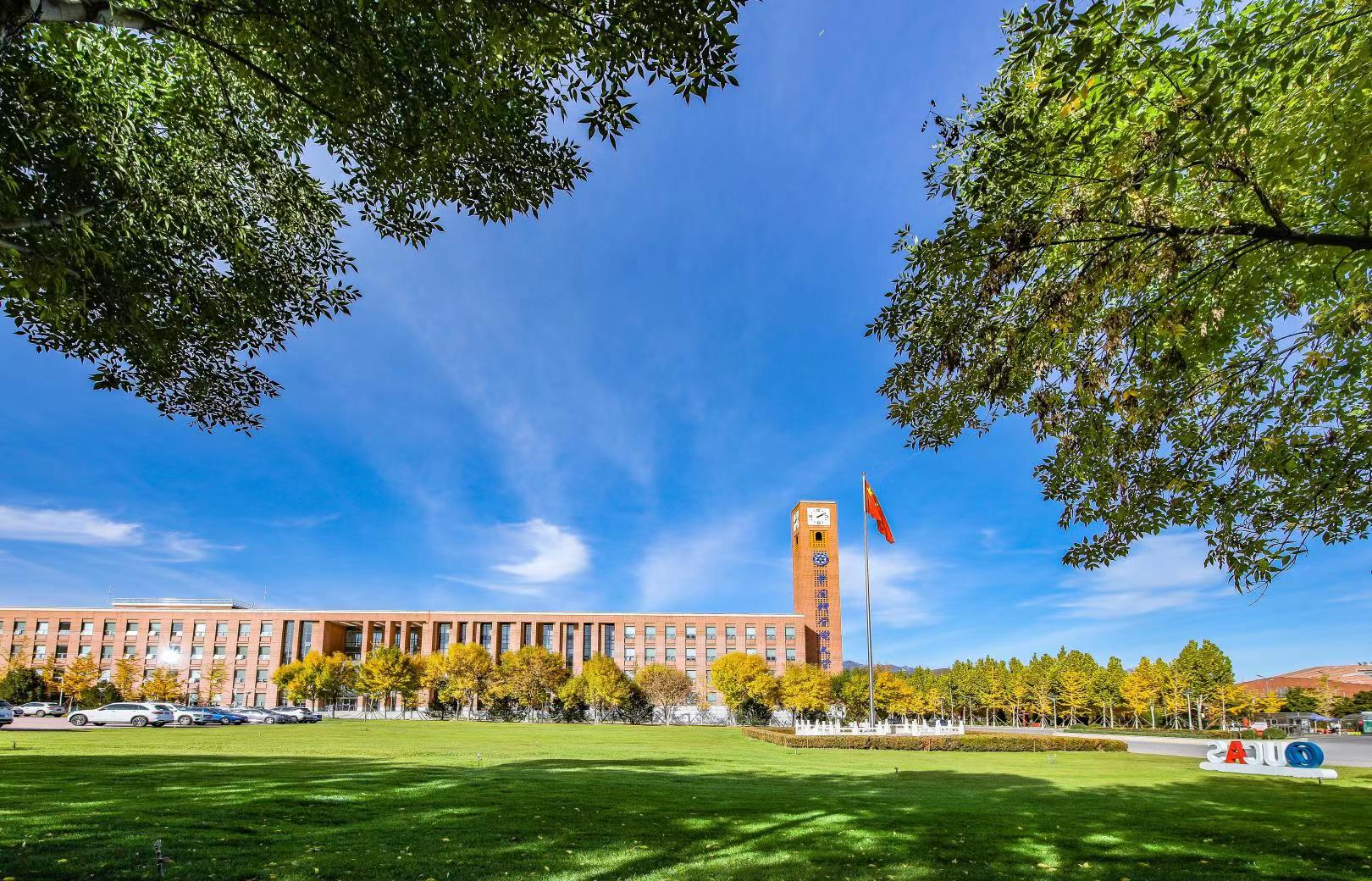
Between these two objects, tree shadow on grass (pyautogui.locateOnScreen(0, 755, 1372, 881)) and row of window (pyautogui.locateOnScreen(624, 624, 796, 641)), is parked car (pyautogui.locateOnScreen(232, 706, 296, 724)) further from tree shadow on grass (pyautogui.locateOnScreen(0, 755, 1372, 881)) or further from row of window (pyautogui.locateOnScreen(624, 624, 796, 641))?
tree shadow on grass (pyautogui.locateOnScreen(0, 755, 1372, 881))

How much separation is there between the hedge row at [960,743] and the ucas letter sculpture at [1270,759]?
1355cm

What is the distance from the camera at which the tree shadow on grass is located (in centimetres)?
784

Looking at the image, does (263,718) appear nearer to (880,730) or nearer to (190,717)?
(190,717)

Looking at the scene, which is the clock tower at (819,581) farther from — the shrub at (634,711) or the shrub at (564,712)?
the shrub at (564,712)

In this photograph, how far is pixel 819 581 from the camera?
108938 mm

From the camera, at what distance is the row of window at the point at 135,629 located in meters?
93.9

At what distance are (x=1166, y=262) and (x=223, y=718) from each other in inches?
2575

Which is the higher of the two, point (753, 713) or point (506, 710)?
point (506, 710)

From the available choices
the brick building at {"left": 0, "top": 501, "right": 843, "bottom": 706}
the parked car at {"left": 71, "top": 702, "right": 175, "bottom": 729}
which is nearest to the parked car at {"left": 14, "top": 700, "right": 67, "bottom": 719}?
the parked car at {"left": 71, "top": 702, "right": 175, "bottom": 729}

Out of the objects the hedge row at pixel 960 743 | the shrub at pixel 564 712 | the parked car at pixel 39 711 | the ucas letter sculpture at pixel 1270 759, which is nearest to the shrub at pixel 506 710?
the shrub at pixel 564 712

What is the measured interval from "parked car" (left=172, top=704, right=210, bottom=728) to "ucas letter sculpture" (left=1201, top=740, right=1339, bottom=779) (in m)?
57.4

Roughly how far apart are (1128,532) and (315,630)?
10608cm

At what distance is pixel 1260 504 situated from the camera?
8.11 meters

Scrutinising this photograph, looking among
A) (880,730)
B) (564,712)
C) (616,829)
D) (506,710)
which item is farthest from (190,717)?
(616,829)
